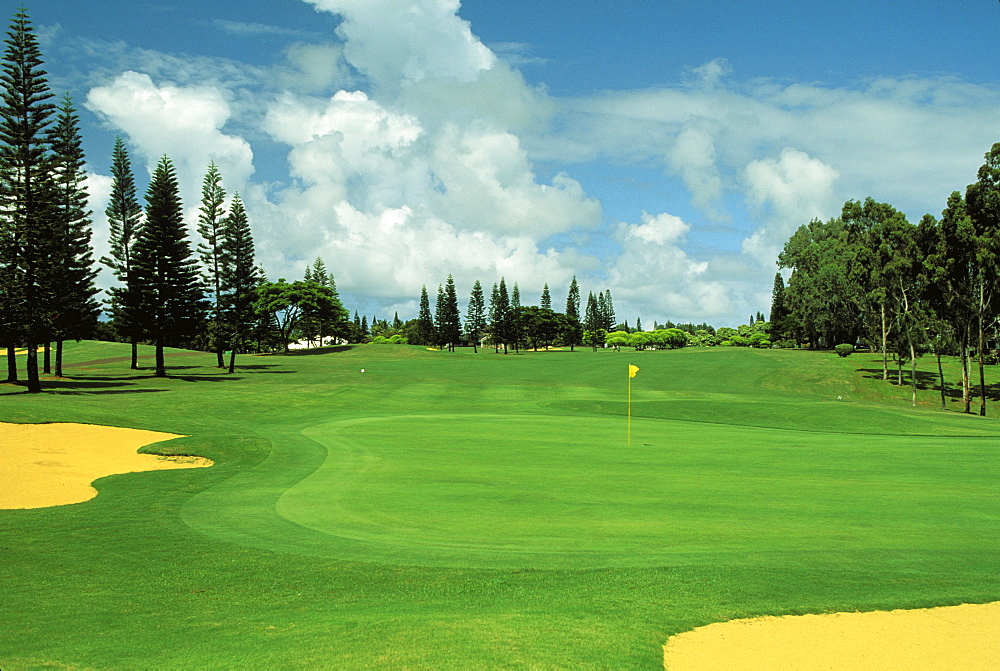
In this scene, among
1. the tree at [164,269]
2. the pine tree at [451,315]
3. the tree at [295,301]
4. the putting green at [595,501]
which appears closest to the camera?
the putting green at [595,501]

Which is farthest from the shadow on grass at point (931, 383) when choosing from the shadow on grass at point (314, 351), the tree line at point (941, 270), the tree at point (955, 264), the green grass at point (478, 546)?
the shadow on grass at point (314, 351)

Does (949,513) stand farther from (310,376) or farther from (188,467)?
(310,376)

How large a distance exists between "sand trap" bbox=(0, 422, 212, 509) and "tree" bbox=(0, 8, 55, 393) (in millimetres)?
22665

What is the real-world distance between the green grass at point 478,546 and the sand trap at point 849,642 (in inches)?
11.3

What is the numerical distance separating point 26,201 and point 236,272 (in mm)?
26823

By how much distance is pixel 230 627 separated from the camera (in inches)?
257

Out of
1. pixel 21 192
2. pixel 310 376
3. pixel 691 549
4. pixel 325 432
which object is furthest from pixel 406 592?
pixel 310 376

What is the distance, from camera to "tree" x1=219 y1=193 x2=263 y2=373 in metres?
64.8

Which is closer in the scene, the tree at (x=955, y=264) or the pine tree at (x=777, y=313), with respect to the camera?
the tree at (x=955, y=264)

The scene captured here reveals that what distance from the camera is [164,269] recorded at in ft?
177

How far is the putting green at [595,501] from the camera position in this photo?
9695 mm

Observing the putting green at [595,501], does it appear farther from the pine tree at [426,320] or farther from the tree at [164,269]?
the pine tree at [426,320]

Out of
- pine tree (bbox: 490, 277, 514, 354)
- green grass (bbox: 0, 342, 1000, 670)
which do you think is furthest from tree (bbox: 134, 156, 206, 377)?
pine tree (bbox: 490, 277, 514, 354)

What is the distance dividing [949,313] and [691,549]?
5237 centimetres
